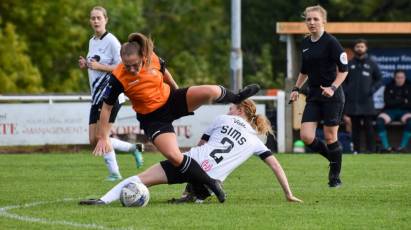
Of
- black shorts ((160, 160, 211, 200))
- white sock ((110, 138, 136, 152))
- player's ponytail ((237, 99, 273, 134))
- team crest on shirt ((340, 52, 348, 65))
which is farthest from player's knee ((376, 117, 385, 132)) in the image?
black shorts ((160, 160, 211, 200))

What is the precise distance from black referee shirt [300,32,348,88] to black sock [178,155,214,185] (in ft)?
9.09

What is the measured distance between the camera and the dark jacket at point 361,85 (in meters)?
22.5

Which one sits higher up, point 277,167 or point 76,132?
point 277,167

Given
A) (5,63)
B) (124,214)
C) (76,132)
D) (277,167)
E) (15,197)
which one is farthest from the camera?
(5,63)

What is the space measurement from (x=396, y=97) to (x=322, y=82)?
31.7ft

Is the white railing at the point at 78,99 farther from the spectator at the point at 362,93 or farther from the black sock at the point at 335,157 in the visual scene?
the black sock at the point at 335,157

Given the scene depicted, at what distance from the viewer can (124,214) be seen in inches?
423

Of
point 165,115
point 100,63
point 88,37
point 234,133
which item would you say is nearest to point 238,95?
point 234,133

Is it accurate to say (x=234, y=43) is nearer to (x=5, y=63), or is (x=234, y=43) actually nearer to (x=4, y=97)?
(x=4, y=97)

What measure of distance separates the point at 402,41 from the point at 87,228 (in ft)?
52.0

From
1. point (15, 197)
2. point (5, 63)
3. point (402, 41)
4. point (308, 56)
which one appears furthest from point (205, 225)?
point (5, 63)

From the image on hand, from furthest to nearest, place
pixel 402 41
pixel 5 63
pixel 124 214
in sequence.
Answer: pixel 5 63 → pixel 402 41 → pixel 124 214

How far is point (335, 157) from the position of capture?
13.9m

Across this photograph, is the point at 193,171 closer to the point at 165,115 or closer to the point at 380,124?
the point at 165,115
